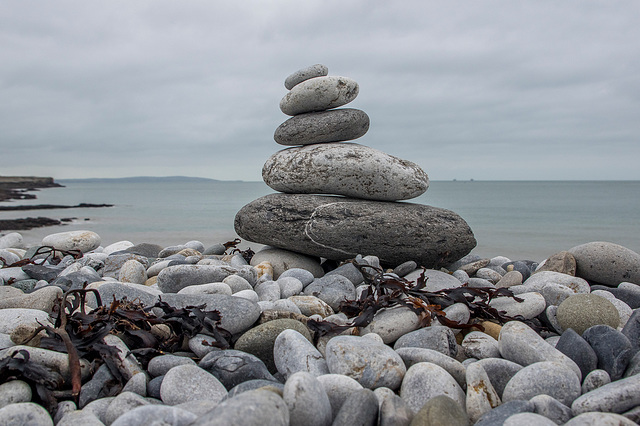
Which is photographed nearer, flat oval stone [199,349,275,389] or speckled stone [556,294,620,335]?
flat oval stone [199,349,275,389]

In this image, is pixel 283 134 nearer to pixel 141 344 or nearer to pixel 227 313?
pixel 227 313

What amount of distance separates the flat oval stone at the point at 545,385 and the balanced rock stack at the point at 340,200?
3509mm

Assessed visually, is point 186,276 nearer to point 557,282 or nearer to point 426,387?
point 426,387

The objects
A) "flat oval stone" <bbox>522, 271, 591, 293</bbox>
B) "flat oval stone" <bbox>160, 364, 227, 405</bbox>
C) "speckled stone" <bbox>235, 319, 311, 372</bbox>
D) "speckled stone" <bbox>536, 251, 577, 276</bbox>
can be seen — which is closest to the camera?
"flat oval stone" <bbox>160, 364, 227, 405</bbox>

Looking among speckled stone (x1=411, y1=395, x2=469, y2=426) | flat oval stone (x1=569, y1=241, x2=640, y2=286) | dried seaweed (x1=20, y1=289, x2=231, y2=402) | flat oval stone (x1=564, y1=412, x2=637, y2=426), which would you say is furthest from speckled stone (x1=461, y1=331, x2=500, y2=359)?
flat oval stone (x1=569, y1=241, x2=640, y2=286)

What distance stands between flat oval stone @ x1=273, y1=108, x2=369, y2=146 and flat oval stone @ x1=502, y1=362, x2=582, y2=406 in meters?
4.70

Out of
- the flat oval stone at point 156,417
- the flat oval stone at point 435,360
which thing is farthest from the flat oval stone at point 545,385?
the flat oval stone at point 156,417

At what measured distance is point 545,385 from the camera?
273 cm

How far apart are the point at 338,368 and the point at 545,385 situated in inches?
48.2

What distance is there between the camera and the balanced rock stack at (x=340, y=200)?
6250 mm

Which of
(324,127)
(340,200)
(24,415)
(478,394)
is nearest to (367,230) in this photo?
(340,200)

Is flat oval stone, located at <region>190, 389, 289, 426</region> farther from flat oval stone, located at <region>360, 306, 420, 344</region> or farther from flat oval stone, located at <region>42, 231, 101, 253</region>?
flat oval stone, located at <region>42, 231, 101, 253</region>

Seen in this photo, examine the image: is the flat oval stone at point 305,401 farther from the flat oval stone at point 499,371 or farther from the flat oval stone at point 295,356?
the flat oval stone at point 499,371

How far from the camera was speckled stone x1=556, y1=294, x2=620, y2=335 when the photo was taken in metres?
3.78
